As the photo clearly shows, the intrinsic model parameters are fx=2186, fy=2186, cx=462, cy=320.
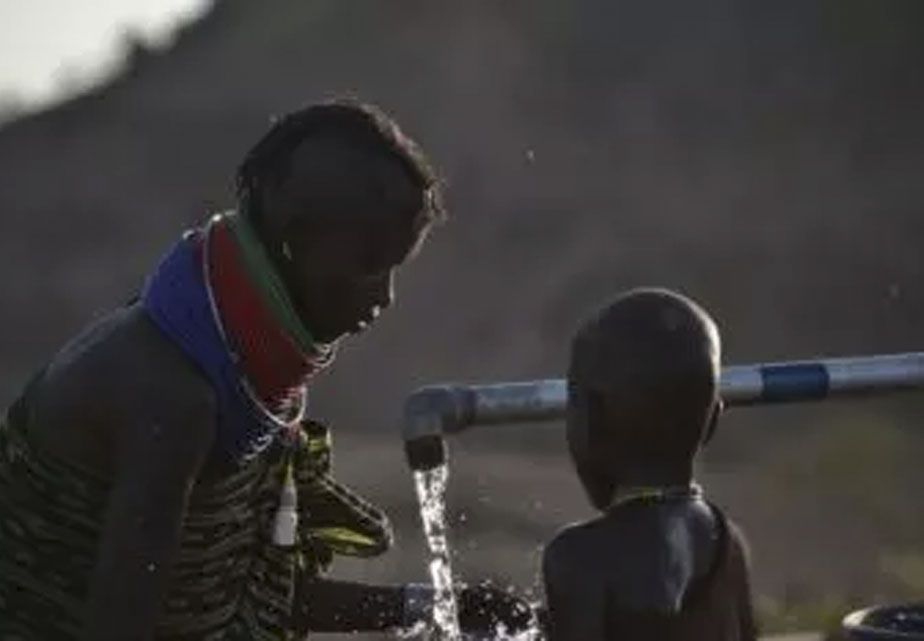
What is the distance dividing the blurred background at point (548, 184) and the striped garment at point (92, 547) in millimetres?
11431

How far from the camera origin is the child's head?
231cm

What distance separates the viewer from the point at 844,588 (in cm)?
989

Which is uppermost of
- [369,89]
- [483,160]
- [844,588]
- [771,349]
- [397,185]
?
[369,89]

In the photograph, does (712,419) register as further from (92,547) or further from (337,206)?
(92,547)

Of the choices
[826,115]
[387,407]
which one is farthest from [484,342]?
[826,115]

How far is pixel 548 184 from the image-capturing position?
24031mm

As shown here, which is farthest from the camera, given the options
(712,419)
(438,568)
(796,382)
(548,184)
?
(548,184)

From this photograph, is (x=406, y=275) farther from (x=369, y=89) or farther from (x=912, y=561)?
(x=912, y=561)

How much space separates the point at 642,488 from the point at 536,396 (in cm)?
67

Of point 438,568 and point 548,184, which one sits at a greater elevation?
point 548,184

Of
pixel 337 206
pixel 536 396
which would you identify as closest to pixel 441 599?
pixel 536 396

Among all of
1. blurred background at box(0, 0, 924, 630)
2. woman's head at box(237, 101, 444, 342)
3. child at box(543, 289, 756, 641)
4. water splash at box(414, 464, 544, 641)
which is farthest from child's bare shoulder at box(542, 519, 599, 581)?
blurred background at box(0, 0, 924, 630)

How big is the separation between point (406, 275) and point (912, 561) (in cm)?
1197

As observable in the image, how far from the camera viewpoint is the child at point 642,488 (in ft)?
7.56
